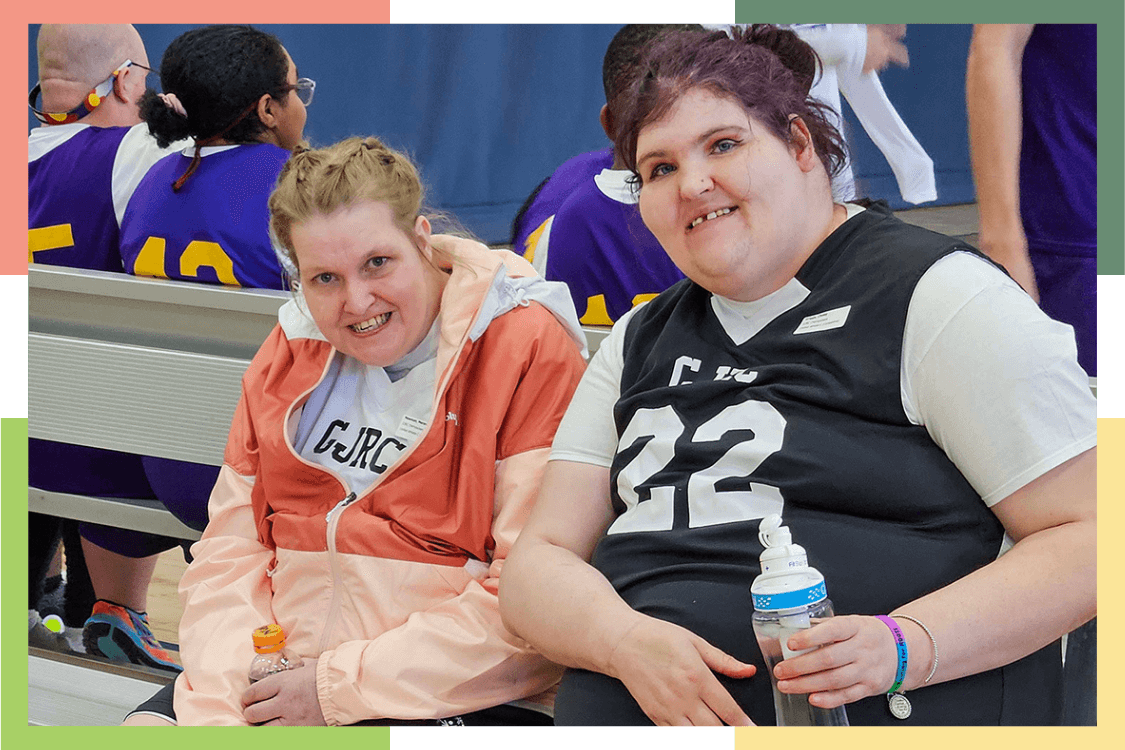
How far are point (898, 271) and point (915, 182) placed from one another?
42cm

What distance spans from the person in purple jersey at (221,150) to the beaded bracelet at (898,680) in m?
1.24

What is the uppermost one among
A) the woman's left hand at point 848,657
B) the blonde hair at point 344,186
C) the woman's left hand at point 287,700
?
the blonde hair at point 344,186

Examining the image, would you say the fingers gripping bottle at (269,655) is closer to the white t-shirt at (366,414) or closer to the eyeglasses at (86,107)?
the white t-shirt at (366,414)

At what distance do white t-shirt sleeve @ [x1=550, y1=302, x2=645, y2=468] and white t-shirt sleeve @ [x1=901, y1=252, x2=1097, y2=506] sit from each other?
42cm

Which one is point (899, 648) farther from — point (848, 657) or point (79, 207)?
point (79, 207)

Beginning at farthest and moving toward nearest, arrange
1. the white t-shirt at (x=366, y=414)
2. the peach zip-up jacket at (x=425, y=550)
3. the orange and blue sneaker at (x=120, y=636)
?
the orange and blue sneaker at (x=120, y=636) → the white t-shirt at (x=366, y=414) → the peach zip-up jacket at (x=425, y=550)

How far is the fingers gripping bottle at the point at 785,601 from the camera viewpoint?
128 cm

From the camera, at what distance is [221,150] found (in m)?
2.04

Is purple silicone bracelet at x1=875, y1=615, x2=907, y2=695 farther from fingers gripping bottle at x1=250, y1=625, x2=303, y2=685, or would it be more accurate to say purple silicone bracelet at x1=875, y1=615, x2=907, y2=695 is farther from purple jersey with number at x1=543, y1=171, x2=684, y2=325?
fingers gripping bottle at x1=250, y1=625, x2=303, y2=685

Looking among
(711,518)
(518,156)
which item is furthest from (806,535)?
(518,156)

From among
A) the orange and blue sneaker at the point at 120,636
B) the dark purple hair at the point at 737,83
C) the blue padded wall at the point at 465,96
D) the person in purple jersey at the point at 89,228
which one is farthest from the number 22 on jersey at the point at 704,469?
the orange and blue sneaker at the point at 120,636

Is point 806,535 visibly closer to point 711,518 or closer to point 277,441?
point 711,518

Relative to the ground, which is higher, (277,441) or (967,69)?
(967,69)

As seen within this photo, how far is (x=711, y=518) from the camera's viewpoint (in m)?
1.41
